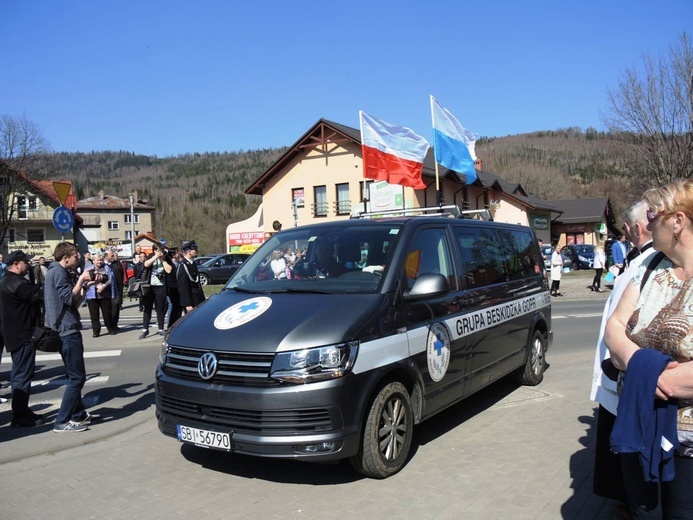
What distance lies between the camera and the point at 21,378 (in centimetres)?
640

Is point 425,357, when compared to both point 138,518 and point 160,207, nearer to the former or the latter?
point 138,518

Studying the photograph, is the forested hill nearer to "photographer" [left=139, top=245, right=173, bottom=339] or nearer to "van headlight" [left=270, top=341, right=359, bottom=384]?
"photographer" [left=139, top=245, right=173, bottom=339]

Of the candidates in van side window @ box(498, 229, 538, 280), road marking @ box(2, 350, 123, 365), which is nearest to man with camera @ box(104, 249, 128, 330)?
road marking @ box(2, 350, 123, 365)

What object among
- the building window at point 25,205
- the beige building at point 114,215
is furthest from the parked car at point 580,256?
the beige building at point 114,215

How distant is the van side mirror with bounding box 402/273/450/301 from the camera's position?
188 inches

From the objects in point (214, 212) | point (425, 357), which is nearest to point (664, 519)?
point (425, 357)

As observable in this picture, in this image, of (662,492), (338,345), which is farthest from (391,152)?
(662,492)

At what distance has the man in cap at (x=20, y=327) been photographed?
20.7 ft

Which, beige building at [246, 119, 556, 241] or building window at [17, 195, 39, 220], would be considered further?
building window at [17, 195, 39, 220]

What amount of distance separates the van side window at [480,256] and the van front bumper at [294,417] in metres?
2.17

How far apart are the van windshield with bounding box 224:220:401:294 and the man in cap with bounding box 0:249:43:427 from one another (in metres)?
2.49

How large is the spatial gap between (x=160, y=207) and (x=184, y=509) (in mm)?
112395

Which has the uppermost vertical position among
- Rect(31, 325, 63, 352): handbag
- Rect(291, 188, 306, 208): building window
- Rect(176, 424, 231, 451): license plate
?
Rect(291, 188, 306, 208): building window

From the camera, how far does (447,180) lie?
125ft
